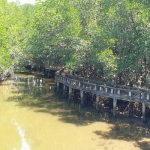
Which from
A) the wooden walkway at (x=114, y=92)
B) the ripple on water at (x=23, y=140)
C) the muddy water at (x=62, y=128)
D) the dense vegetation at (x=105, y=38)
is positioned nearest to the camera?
the ripple on water at (x=23, y=140)

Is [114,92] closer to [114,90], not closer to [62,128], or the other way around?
[114,90]

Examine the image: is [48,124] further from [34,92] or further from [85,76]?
[34,92]

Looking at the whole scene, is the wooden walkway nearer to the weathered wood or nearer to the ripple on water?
the weathered wood

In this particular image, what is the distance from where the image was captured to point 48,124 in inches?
813

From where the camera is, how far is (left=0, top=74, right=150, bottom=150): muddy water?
659 inches

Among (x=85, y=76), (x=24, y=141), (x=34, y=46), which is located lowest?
(x=24, y=141)

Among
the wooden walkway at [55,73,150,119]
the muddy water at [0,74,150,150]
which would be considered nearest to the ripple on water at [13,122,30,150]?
the muddy water at [0,74,150,150]

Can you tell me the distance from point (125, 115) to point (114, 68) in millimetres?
4132

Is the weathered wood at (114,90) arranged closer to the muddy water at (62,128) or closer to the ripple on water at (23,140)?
the muddy water at (62,128)

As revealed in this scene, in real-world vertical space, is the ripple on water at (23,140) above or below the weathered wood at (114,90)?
below

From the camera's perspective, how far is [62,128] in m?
19.6

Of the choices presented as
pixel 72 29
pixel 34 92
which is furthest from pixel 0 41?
pixel 72 29

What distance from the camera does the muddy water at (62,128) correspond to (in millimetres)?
16734

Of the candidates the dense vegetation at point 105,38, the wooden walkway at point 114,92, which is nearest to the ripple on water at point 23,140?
the wooden walkway at point 114,92
